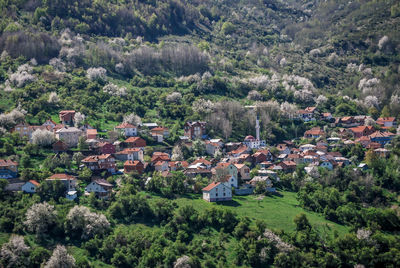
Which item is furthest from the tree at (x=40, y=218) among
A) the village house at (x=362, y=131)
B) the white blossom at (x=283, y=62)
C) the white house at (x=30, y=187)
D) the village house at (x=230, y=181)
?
the white blossom at (x=283, y=62)

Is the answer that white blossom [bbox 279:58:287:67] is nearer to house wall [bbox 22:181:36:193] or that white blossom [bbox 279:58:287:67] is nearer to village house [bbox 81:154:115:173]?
village house [bbox 81:154:115:173]

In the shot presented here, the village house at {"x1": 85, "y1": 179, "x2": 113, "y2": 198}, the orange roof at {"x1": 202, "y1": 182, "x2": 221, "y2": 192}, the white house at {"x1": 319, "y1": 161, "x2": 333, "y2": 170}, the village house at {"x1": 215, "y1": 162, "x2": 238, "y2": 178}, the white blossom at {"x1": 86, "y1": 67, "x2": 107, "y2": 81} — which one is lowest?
the white house at {"x1": 319, "y1": 161, "x2": 333, "y2": 170}

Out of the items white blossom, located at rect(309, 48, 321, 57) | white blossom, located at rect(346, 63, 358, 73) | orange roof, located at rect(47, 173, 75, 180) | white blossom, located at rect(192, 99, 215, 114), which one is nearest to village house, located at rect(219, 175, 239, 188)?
orange roof, located at rect(47, 173, 75, 180)

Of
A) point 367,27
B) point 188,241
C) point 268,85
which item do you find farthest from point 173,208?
point 367,27

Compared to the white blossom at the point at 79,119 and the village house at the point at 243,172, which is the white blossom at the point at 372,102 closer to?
the village house at the point at 243,172

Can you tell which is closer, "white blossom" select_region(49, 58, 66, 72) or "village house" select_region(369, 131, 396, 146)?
"village house" select_region(369, 131, 396, 146)

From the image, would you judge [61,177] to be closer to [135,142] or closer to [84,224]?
[84,224]

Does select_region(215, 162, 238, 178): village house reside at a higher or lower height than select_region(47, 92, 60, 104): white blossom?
lower
